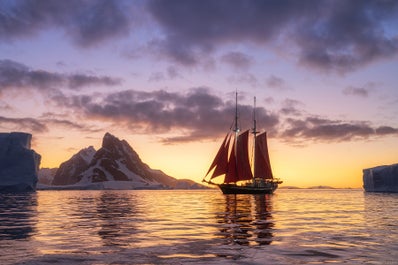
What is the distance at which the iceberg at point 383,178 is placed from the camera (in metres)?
110

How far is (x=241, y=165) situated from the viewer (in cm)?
9975

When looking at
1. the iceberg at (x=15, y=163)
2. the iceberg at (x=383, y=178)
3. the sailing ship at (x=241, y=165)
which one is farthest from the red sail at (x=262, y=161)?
the iceberg at (x=15, y=163)

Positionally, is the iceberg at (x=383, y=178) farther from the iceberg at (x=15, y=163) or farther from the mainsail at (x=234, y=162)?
the iceberg at (x=15, y=163)

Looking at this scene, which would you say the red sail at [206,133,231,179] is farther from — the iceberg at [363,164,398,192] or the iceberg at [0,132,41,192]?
the iceberg at [0,132,41,192]

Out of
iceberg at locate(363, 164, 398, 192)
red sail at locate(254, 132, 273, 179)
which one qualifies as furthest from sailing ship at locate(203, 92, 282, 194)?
iceberg at locate(363, 164, 398, 192)

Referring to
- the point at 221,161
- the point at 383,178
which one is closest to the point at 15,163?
the point at 221,161

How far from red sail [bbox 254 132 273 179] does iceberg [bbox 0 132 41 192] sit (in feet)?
242

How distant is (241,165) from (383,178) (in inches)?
1785

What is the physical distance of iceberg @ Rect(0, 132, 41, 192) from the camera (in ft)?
410

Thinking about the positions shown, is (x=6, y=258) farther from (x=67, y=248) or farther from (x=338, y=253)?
(x=338, y=253)

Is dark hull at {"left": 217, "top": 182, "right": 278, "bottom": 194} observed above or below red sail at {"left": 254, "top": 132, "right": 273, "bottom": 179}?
below

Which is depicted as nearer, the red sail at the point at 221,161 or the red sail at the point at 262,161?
the red sail at the point at 221,161

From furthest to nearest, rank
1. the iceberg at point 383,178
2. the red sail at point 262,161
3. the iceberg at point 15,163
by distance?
the iceberg at point 15,163
the iceberg at point 383,178
the red sail at point 262,161

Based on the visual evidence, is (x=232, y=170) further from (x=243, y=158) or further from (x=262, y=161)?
(x=262, y=161)
